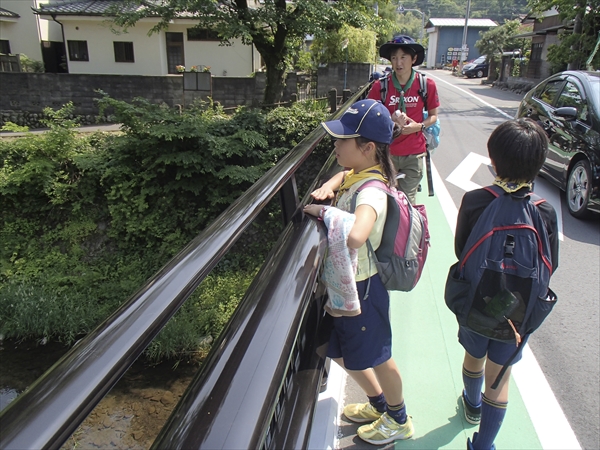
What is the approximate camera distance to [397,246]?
1.71 metres

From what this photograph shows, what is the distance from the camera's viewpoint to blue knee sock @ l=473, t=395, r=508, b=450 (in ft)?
6.46

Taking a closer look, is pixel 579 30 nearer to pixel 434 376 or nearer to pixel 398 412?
pixel 434 376

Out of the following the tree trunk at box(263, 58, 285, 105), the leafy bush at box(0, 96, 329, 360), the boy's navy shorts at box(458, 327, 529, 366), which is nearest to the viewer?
the boy's navy shorts at box(458, 327, 529, 366)

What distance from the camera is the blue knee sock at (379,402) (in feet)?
7.04

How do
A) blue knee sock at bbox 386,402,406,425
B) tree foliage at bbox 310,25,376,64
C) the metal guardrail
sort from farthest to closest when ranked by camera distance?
tree foliage at bbox 310,25,376,64 < blue knee sock at bbox 386,402,406,425 < the metal guardrail

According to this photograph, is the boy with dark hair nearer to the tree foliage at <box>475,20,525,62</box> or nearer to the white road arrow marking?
the white road arrow marking

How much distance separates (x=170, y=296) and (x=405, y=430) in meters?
1.62

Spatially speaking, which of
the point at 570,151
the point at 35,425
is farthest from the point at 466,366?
the point at 570,151

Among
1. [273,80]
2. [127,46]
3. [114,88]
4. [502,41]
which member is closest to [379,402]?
[273,80]

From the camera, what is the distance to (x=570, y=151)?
584 cm

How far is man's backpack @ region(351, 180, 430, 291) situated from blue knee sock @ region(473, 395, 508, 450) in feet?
2.37

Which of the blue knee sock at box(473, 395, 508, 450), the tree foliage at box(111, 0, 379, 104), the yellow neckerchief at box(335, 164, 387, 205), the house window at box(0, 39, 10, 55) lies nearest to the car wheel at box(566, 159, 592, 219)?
the blue knee sock at box(473, 395, 508, 450)

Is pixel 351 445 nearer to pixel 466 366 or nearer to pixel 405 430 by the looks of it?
pixel 405 430

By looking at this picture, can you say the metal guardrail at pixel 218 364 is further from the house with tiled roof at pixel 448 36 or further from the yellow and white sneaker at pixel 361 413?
the house with tiled roof at pixel 448 36
